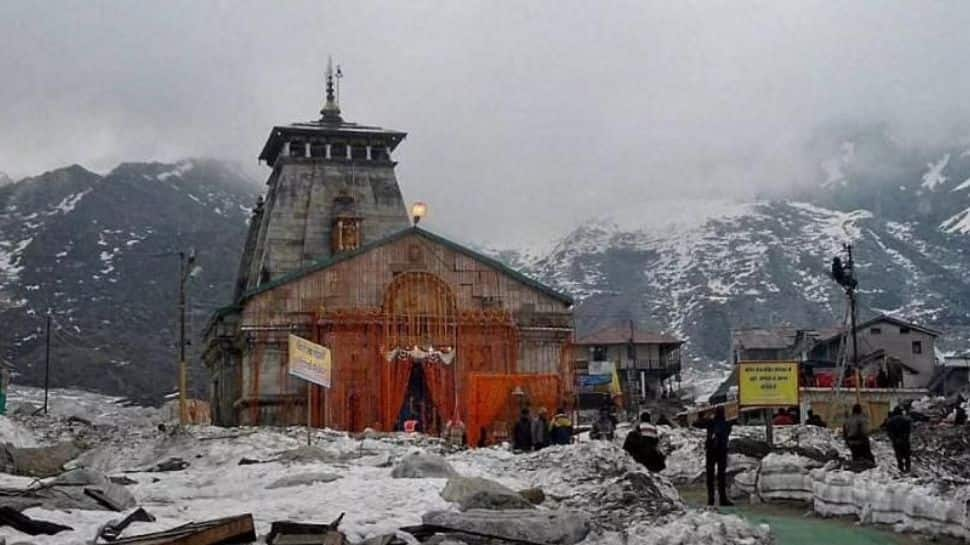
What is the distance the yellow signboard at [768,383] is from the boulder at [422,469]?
12.6 meters

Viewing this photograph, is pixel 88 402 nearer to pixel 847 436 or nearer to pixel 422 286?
pixel 422 286

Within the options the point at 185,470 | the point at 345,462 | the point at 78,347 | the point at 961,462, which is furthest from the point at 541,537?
the point at 78,347

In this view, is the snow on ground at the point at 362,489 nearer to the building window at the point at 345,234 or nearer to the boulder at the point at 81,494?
the boulder at the point at 81,494

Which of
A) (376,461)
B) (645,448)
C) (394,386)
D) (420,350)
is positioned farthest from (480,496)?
(420,350)

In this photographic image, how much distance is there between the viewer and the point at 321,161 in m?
57.5

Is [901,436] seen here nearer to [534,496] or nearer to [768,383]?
[768,383]

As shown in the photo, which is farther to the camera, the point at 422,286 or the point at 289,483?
the point at 422,286

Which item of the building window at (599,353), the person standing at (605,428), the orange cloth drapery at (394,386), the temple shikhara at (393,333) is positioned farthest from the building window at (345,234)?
the building window at (599,353)

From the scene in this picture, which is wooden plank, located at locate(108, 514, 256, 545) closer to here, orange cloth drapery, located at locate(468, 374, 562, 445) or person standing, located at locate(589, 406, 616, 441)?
person standing, located at locate(589, 406, 616, 441)

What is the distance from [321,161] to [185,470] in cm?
3448

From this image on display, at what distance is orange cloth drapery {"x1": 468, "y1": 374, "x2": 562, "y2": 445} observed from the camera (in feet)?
119

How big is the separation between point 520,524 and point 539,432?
15417 millimetres

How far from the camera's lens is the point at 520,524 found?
14.8 metres

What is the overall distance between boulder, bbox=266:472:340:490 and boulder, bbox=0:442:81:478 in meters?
6.37
